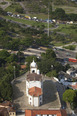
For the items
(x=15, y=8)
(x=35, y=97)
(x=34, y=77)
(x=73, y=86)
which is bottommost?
(x=15, y=8)

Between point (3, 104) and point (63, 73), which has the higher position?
point (3, 104)

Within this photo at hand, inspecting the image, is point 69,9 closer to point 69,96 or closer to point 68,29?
point 68,29

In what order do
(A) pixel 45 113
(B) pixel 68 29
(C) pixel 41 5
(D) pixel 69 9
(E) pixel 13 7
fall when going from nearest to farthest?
(A) pixel 45 113
(B) pixel 68 29
(E) pixel 13 7
(C) pixel 41 5
(D) pixel 69 9

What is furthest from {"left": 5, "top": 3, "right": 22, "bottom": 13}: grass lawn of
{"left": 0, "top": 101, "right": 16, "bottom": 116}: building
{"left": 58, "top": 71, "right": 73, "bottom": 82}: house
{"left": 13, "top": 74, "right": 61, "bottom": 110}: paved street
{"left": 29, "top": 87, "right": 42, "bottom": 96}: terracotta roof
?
{"left": 0, "top": 101, "right": 16, "bottom": 116}: building

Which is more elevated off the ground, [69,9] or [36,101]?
[36,101]

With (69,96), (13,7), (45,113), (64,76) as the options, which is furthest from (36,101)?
(13,7)

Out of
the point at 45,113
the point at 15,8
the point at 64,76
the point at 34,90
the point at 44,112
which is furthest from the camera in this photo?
the point at 15,8

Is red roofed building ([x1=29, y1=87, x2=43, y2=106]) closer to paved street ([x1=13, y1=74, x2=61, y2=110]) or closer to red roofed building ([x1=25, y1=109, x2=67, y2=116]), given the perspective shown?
paved street ([x1=13, y1=74, x2=61, y2=110])

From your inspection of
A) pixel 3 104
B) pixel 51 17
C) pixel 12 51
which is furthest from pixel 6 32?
pixel 3 104

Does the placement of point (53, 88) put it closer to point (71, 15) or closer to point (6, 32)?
point (6, 32)

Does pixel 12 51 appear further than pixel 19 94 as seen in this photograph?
Yes

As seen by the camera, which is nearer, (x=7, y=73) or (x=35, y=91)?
(x=35, y=91)
